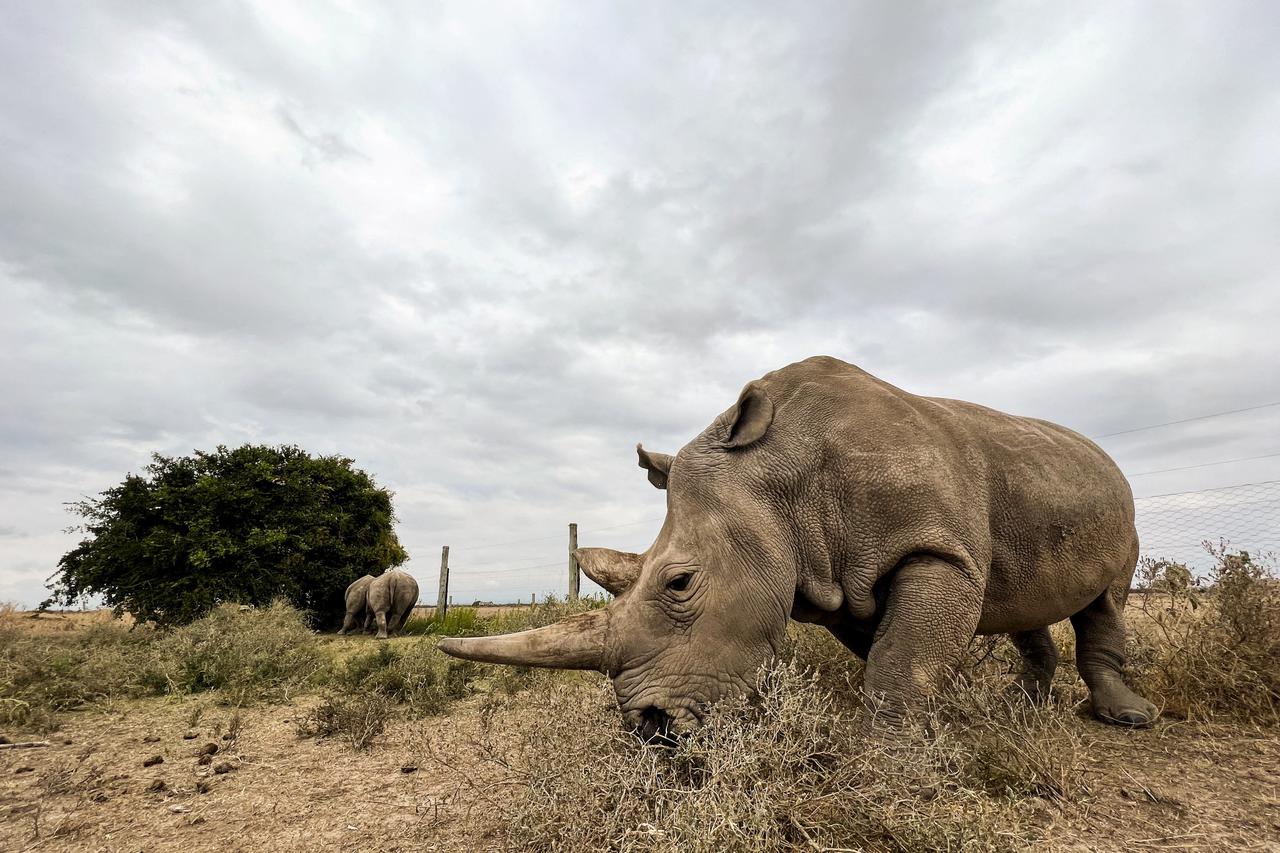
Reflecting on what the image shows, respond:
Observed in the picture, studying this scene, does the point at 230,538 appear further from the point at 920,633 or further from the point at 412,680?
the point at 920,633

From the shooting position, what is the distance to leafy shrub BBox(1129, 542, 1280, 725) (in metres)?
3.97

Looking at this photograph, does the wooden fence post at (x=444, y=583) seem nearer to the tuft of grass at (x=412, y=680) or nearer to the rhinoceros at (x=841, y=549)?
the tuft of grass at (x=412, y=680)

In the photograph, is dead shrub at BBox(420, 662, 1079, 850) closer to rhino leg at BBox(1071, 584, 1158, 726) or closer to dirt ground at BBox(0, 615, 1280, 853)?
dirt ground at BBox(0, 615, 1280, 853)

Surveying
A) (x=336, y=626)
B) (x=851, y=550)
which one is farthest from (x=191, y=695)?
(x=336, y=626)

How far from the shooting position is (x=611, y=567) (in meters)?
3.44

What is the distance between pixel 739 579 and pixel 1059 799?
5.16 feet

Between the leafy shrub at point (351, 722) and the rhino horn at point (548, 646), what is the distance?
3254 mm

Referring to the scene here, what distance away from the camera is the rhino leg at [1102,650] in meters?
4.29

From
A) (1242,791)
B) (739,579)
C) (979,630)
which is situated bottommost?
(1242,791)

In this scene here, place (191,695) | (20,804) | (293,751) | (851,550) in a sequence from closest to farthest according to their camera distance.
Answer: (851,550) → (20,804) → (293,751) → (191,695)

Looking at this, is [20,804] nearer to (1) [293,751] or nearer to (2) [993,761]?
(1) [293,751]

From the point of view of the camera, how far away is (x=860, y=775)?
238cm

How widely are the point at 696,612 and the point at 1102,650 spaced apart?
327 cm

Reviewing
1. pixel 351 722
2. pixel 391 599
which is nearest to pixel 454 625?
pixel 391 599
